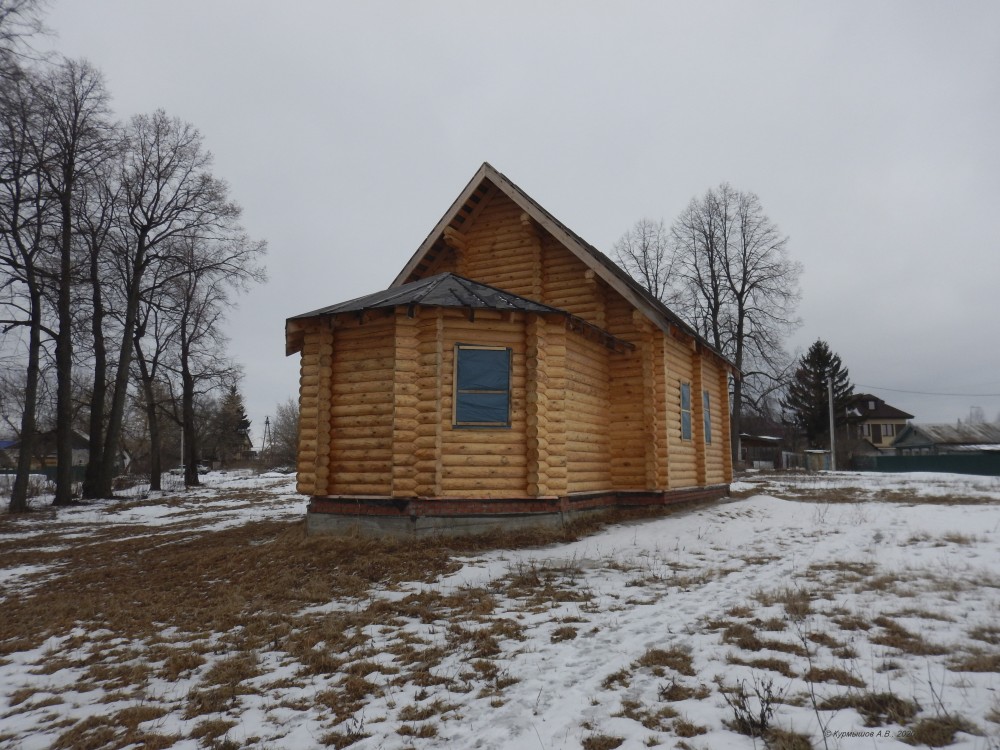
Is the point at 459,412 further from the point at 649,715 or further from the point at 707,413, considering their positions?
the point at 707,413

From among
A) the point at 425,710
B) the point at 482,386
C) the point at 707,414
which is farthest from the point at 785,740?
the point at 707,414

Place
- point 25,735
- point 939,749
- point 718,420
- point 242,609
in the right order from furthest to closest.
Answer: point 718,420 < point 242,609 < point 25,735 < point 939,749

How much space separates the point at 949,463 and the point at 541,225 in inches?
1437

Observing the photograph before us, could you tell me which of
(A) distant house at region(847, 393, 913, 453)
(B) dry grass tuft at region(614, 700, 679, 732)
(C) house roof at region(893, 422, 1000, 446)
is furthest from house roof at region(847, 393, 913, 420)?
(B) dry grass tuft at region(614, 700, 679, 732)

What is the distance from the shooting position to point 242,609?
7328 millimetres

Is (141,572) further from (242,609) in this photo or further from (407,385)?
(407,385)

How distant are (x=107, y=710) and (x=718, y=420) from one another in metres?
17.7

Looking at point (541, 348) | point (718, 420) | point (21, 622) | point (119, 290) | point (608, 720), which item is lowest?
point (21, 622)

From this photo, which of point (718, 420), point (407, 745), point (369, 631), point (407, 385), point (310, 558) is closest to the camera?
point (407, 745)

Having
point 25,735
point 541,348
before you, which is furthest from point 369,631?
point 541,348

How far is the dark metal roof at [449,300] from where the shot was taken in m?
10.9

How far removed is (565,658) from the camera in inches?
200

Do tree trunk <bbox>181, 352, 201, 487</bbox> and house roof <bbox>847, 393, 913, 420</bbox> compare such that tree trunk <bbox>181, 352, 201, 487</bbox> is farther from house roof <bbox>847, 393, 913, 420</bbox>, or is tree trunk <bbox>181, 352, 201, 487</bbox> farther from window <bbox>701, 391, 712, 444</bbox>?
house roof <bbox>847, 393, 913, 420</bbox>

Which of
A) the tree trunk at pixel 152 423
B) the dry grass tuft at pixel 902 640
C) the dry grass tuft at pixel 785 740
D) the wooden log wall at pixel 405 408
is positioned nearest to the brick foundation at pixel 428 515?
the wooden log wall at pixel 405 408
